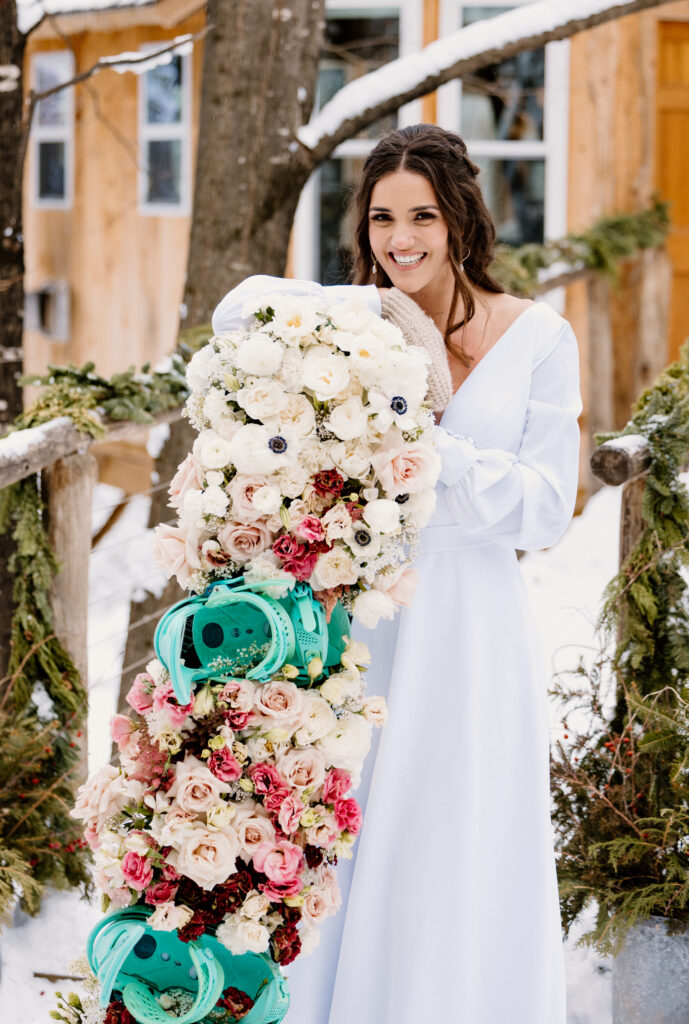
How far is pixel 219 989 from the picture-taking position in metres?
2.00

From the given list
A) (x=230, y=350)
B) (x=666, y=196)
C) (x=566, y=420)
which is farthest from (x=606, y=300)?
(x=230, y=350)

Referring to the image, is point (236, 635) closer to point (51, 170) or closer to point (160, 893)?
point (160, 893)

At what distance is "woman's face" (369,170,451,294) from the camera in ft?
8.39

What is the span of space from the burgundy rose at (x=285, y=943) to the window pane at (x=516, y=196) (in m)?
6.63

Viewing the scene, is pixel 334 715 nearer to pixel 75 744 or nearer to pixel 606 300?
pixel 75 744

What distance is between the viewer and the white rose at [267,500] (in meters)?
2.01

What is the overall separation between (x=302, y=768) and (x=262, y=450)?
546mm

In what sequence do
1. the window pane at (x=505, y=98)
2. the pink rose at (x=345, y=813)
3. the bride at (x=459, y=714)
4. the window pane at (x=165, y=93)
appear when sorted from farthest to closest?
the window pane at (x=165, y=93) → the window pane at (x=505, y=98) → the bride at (x=459, y=714) → the pink rose at (x=345, y=813)

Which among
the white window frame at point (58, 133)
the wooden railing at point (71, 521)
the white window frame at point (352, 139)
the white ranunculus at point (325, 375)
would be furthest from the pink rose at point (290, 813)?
the white window frame at point (58, 133)

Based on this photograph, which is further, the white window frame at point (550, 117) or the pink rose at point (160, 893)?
the white window frame at point (550, 117)

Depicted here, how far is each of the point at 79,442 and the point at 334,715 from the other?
1.57m

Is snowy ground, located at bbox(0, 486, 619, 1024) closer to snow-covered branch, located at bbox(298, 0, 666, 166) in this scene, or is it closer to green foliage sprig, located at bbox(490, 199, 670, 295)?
green foliage sprig, located at bbox(490, 199, 670, 295)

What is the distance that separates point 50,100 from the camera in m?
10.6

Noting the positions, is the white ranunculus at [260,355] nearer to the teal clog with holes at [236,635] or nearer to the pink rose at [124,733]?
the teal clog with holes at [236,635]
